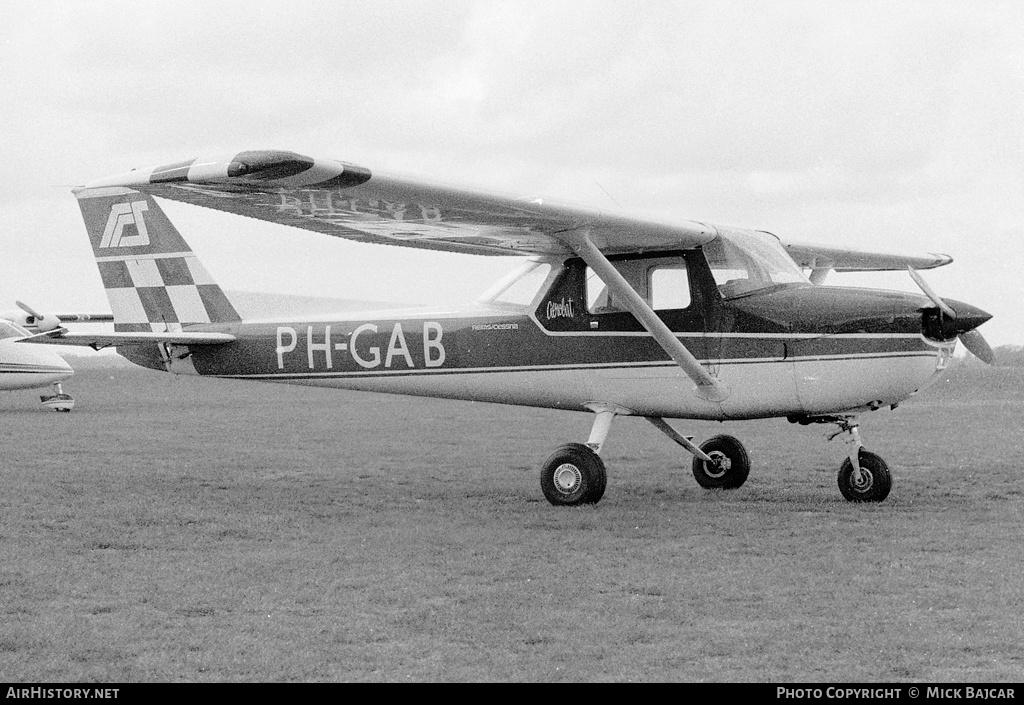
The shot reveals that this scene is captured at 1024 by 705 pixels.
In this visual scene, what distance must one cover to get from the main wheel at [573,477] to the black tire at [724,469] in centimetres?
171

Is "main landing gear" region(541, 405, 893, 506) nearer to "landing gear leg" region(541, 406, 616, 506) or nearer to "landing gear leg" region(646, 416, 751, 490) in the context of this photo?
"landing gear leg" region(541, 406, 616, 506)

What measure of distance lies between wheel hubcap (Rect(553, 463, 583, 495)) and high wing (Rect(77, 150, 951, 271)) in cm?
187

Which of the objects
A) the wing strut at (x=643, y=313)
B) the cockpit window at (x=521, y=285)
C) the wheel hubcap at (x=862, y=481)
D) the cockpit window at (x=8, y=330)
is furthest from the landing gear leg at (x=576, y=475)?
the cockpit window at (x=8, y=330)

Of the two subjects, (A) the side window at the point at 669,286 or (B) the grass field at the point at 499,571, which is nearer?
(B) the grass field at the point at 499,571

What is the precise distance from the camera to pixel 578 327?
10578mm

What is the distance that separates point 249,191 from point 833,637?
4.98 m

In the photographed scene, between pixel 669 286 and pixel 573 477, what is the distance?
1867 millimetres

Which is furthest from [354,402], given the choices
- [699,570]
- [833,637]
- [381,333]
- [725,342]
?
[833,637]

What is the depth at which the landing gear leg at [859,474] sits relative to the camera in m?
9.97

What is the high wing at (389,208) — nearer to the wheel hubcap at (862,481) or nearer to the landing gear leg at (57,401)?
the wheel hubcap at (862,481)

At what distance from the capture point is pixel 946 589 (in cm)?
638

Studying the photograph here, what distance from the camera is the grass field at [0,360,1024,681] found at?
5.04m

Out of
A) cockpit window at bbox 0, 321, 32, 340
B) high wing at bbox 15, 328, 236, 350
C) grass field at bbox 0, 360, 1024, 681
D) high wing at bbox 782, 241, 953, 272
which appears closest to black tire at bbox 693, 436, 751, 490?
grass field at bbox 0, 360, 1024, 681
